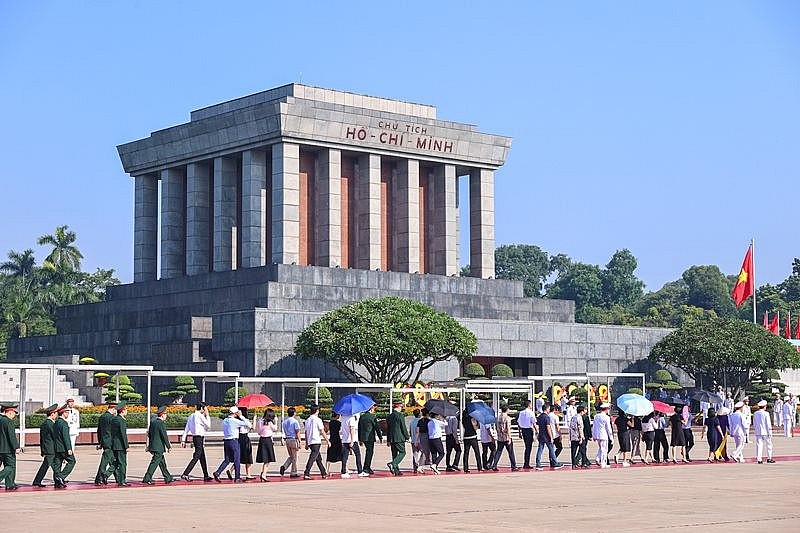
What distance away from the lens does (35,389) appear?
53.0 metres

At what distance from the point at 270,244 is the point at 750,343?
22.5 meters

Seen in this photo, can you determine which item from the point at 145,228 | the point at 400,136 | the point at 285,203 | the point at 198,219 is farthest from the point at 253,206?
the point at 145,228

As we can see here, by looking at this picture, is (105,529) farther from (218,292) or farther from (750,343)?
(750,343)

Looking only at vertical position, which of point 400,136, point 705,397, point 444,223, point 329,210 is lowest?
point 705,397

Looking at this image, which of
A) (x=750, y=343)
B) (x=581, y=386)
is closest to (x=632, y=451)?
(x=581, y=386)

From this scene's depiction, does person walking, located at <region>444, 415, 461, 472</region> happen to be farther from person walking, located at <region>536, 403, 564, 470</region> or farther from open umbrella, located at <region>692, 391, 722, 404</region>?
open umbrella, located at <region>692, 391, 722, 404</region>

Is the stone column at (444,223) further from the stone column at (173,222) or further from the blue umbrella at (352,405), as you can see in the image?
the blue umbrella at (352,405)

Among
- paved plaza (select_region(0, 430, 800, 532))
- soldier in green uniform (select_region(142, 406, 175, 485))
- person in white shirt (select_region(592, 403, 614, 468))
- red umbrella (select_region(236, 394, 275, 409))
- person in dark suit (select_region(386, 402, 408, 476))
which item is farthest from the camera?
red umbrella (select_region(236, 394, 275, 409))

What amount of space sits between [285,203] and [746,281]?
86.5ft

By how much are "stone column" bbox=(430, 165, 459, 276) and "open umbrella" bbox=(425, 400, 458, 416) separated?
3599 cm

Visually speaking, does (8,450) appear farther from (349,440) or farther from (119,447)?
(349,440)

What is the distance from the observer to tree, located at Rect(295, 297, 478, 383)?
5147 centimetres

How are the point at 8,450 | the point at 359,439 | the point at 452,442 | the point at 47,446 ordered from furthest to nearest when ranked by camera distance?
the point at 452,442 < the point at 359,439 < the point at 47,446 < the point at 8,450

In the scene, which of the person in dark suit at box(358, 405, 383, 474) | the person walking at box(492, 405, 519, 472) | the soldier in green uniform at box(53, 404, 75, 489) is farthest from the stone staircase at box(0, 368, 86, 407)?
the soldier in green uniform at box(53, 404, 75, 489)
